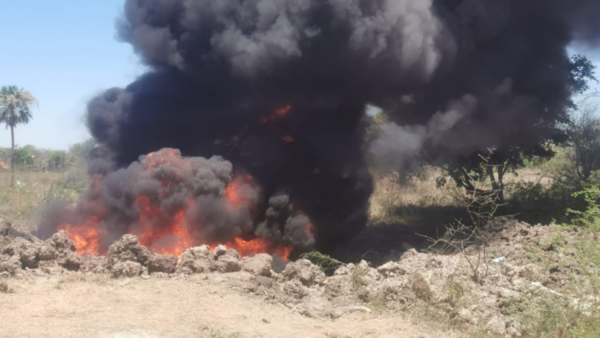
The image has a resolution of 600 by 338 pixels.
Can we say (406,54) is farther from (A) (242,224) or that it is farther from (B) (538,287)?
(B) (538,287)

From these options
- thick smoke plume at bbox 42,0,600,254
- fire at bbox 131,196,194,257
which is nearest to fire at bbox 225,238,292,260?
thick smoke plume at bbox 42,0,600,254

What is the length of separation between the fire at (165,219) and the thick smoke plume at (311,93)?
291 millimetres

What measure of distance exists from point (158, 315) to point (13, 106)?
31.3m

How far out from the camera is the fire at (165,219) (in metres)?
12.6

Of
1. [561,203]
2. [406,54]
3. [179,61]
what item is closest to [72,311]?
[179,61]

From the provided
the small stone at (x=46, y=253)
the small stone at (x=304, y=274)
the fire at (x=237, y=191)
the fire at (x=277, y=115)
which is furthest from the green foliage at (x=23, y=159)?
the small stone at (x=304, y=274)

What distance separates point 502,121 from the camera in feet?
50.8

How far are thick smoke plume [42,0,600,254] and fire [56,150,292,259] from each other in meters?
0.29

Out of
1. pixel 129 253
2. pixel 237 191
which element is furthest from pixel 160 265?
pixel 237 191

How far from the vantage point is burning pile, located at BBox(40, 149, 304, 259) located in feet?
41.2

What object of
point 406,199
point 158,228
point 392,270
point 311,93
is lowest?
point 392,270

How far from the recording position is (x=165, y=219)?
1280 centimetres

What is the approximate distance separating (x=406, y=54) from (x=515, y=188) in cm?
851

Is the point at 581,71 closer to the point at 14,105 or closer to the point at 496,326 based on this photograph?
the point at 496,326
